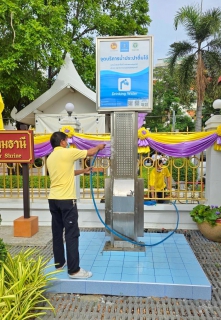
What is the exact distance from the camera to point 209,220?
5.03 m

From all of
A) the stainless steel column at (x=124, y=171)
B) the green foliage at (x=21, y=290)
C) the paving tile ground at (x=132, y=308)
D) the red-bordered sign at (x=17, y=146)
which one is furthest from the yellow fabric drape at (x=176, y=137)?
the green foliage at (x=21, y=290)

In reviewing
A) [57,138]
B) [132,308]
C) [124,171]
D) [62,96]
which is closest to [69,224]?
[57,138]

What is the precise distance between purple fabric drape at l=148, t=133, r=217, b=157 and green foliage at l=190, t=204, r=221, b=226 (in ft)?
3.54

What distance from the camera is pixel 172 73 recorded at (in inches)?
645

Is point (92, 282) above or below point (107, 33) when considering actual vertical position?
below

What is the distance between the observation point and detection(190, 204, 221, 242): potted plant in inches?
196

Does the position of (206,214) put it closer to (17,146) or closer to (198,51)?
(17,146)

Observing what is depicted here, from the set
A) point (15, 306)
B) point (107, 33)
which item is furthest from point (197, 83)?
point (15, 306)

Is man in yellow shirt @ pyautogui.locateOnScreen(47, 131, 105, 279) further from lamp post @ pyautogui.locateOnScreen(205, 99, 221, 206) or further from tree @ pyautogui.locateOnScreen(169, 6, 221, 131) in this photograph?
tree @ pyautogui.locateOnScreen(169, 6, 221, 131)

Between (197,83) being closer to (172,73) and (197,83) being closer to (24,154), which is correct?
(172,73)

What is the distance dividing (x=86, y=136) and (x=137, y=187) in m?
2.10

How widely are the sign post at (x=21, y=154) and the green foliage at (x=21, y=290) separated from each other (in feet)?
7.08

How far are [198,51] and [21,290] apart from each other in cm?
1545

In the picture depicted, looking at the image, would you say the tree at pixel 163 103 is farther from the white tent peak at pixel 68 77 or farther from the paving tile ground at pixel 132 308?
the paving tile ground at pixel 132 308
